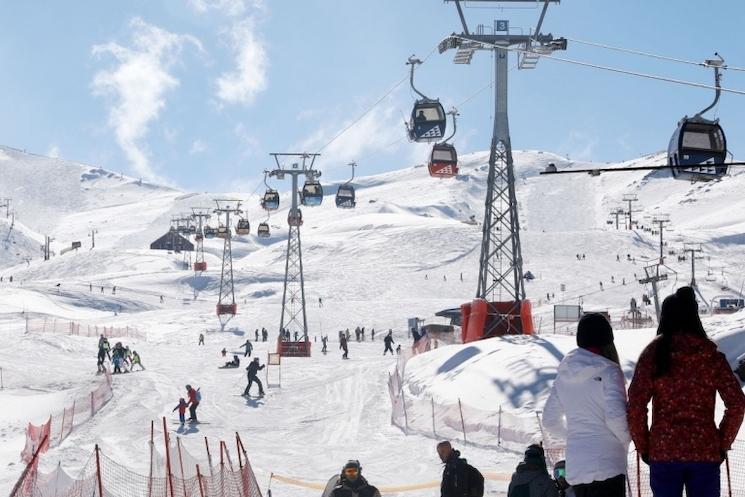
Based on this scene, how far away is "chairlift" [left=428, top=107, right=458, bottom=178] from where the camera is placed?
28.4 m

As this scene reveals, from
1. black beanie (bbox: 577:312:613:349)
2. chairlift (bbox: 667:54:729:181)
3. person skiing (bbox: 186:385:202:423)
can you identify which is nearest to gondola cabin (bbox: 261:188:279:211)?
person skiing (bbox: 186:385:202:423)

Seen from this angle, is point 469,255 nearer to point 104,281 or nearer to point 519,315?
point 104,281

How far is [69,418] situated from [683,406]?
870 inches

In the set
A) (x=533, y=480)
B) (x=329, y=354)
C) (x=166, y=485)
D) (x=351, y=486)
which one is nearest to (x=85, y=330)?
(x=329, y=354)

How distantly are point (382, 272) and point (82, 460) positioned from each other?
85002mm

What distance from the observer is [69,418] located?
2416cm

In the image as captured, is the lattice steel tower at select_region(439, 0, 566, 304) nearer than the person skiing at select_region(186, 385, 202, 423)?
No

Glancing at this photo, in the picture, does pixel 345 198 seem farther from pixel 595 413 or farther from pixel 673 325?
pixel 673 325

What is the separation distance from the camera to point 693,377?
4.47 meters

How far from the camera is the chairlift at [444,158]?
28391 mm

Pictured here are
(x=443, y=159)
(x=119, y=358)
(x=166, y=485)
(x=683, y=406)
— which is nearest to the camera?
(x=683, y=406)

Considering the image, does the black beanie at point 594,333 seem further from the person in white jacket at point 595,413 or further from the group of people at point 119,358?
the group of people at point 119,358

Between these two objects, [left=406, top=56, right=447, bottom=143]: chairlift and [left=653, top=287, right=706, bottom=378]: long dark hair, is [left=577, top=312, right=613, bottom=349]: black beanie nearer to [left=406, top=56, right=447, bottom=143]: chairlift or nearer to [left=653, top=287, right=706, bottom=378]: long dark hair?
[left=653, top=287, right=706, bottom=378]: long dark hair

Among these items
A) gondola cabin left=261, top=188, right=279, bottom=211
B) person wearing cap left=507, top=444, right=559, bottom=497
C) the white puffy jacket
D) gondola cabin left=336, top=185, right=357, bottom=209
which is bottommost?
person wearing cap left=507, top=444, right=559, bottom=497
